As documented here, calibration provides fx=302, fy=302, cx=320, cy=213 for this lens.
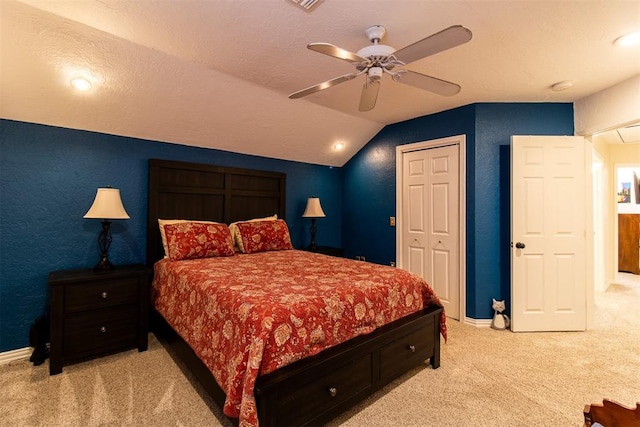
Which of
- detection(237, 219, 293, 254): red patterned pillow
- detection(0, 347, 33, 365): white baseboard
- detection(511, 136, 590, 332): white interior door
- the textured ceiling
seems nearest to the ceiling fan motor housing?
the textured ceiling

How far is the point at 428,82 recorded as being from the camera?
2021 mm

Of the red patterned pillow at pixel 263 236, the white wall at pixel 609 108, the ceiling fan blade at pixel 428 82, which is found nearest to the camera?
the ceiling fan blade at pixel 428 82

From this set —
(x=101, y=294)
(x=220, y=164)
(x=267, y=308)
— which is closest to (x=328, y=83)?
(x=267, y=308)

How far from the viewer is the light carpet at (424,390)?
70.4 inches

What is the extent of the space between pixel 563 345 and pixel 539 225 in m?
1.14

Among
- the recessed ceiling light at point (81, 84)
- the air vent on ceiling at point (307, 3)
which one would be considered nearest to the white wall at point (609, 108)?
the air vent on ceiling at point (307, 3)

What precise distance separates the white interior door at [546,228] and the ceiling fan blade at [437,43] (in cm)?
204

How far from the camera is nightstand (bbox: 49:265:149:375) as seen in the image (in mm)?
2279

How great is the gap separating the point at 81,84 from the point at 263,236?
2.11 meters

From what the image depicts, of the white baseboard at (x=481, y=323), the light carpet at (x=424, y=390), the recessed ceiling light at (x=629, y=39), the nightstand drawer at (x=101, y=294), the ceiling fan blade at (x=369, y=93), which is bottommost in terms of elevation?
the light carpet at (x=424, y=390)

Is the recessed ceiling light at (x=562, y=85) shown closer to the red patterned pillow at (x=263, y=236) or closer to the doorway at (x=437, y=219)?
the doorway at (x=437, y=219)

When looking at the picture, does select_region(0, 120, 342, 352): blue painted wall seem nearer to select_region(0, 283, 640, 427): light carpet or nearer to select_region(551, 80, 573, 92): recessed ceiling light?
select_region(0, 283, 640, 427): light carpet

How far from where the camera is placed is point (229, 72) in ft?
8.74

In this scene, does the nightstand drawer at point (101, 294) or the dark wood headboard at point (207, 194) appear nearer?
the nightstand drawer at point (101, 294)
